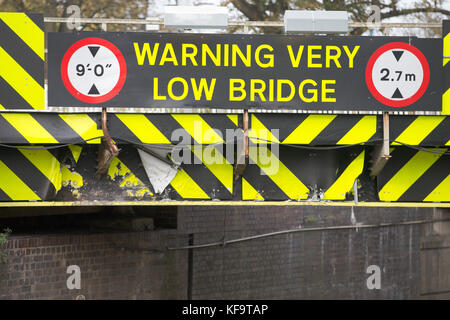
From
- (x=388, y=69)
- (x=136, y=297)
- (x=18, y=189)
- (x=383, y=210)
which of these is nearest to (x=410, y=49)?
(x=388, y=69)

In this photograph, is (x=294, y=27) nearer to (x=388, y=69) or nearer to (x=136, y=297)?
(x=388, y=69)

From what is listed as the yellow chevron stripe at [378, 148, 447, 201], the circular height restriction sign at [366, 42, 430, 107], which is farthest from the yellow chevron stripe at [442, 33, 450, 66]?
the yellow chevron stripe at [378, 148, 447, 201]

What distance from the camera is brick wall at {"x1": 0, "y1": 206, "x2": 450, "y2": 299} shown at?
6.83m

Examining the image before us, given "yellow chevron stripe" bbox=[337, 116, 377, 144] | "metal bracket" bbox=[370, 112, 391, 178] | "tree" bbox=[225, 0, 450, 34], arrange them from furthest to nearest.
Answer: "tree" bbox=[225, 0, 450, 34]
"yellow chevron stripe" bbox=[337, 116, 377, 144]
"metal bracket" bbox=[370, 112, 391, 178]

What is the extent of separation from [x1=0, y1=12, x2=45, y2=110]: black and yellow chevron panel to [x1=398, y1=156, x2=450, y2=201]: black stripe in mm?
3053

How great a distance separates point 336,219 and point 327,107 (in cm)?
730

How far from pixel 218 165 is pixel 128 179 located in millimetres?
729

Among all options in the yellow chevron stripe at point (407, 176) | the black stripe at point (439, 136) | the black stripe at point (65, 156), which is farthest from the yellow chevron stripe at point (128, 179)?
the black stripe at point (439, 136)

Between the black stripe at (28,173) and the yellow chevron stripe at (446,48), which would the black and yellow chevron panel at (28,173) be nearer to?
the black stripe at (28,173)

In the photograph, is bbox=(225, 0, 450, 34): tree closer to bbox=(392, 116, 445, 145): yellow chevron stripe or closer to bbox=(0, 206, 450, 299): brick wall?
bbox=(0, 206, 450, 299): brick wall

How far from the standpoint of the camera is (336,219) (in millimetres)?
11297

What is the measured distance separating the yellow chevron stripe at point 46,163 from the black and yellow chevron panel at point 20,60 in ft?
1.26

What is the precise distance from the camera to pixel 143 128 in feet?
14.2

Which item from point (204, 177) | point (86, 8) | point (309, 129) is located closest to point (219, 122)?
point (204, 177)
